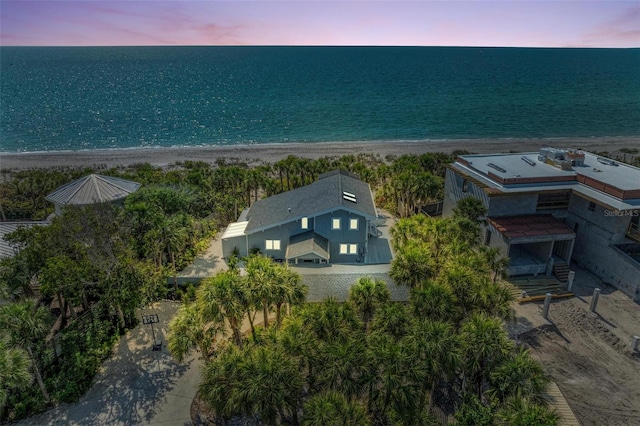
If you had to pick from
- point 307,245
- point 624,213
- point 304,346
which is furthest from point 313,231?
point 624,213

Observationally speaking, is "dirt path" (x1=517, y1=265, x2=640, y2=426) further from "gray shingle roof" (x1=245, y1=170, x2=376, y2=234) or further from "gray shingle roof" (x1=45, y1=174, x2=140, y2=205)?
"gray shingle roof" (x1=45, y1=174, x2=140, y2=205)

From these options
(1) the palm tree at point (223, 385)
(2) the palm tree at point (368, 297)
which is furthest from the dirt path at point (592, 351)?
(1) the palm tree at point (223, 385)

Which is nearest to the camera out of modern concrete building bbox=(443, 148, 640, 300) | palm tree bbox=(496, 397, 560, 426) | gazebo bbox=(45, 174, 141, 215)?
palm tree bbox=(496, 397, 560, 426)

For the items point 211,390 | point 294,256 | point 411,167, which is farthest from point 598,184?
point 211,390

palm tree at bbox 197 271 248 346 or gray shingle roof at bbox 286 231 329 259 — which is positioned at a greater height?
palm tree at bbox 197 271 248 346

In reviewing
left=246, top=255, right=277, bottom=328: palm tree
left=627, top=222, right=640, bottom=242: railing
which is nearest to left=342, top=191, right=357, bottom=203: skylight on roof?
left=246, top=255, right=277, bottom=328: palm tree

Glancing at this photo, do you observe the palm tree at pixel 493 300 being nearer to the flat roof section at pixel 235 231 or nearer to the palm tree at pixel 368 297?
the palm tree at pixel 368 297
